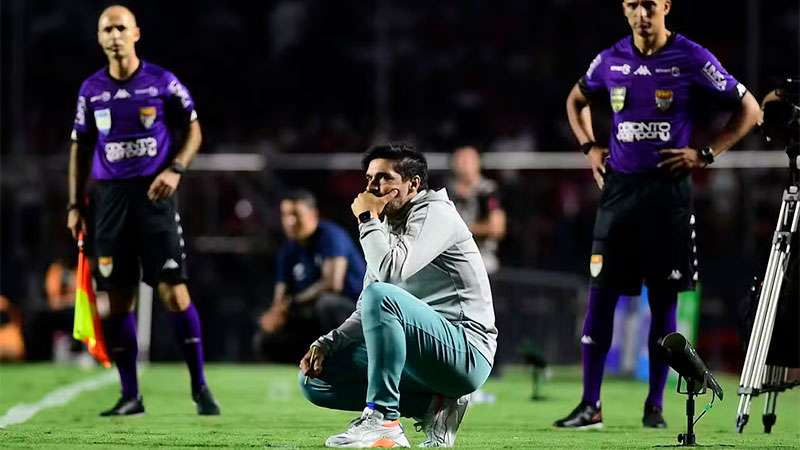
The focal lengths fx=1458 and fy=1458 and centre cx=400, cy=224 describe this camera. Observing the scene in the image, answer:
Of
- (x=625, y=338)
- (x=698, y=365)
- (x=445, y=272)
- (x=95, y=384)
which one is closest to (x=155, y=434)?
(x=445, y=272)

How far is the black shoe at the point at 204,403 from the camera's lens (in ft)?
25.5

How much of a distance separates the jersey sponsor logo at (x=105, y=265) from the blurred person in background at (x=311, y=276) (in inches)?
97.6

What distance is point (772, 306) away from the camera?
6.43 meters

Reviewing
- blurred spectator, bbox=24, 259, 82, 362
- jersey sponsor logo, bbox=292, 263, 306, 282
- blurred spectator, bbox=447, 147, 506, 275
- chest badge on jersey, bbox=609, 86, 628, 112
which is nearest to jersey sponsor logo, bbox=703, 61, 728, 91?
chest badge on jersey, bbox=609, 86, 628, 112

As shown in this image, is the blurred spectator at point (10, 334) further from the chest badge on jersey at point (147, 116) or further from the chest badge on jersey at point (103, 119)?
the chest badge on jersey at point (147, 116)

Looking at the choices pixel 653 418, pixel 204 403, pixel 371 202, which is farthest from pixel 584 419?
pixel 371 202

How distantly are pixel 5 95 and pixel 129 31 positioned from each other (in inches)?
357

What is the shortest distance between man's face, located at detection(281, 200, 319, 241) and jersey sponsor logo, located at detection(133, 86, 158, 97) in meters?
2.54

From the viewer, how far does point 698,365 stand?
5.43 m

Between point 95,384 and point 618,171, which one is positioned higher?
point 618,171

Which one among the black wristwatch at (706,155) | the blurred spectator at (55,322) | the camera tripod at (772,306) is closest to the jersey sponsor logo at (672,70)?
the black wristwatch at (706,155)

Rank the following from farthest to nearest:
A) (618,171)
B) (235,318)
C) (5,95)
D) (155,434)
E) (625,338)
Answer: (5,95) → (235,318) → (625,338) → (618,171) → (155,434)

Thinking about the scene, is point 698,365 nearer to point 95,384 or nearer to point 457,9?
point 95,384

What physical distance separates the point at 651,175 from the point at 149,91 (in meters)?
2.69
